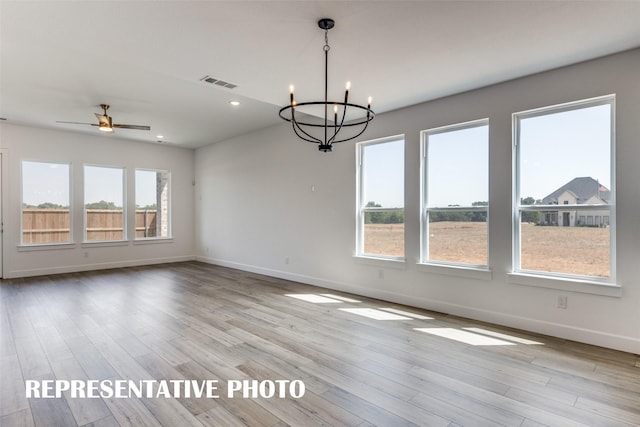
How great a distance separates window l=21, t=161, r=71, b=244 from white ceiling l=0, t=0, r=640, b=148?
270 centimetres

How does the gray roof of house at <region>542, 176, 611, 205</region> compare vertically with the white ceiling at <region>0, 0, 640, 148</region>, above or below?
below

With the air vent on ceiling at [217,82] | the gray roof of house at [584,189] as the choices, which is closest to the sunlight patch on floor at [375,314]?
the gray roof of house at [584,189]

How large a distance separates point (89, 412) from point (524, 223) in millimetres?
4195

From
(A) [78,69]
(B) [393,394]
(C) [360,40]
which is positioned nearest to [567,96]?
(C) [360,40]

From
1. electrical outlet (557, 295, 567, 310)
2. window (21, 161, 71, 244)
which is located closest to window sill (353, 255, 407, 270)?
electrical outlet (557, 295, 567, 310)

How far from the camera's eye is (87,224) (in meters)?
7.07

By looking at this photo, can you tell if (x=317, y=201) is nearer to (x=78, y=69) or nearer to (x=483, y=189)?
(x=483, y=189)

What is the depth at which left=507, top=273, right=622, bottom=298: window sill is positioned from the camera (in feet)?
10.0

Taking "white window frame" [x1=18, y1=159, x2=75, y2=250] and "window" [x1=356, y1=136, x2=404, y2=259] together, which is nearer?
"window" [x1=356, y1=136, x2=404, y2=259]

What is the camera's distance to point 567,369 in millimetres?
2637

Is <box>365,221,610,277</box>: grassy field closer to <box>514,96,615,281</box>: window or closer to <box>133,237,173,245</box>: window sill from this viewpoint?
<box>514,96,615,281</box>: window

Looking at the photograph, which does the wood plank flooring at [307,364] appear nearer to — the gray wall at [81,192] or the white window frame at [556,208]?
the white window frame at [556,208]

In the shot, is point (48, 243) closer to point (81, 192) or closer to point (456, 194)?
point (81, 192)

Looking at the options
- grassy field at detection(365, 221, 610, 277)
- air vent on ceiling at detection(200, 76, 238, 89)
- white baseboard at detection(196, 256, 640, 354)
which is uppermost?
air vent on ceiling at detection(200, 76, 238, 89)
